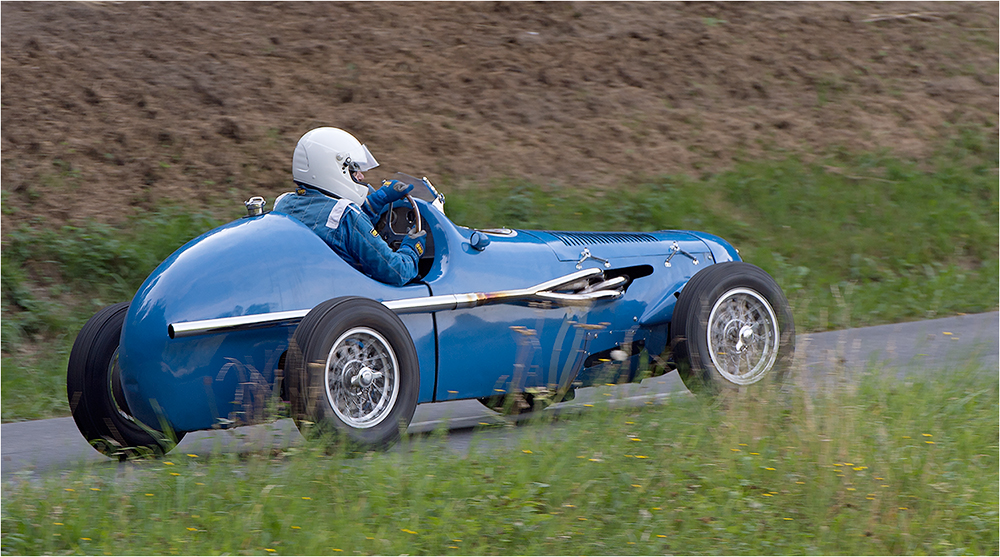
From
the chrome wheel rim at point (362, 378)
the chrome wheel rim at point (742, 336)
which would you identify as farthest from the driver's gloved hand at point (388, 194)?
the chrome wheel rim at point (742, 336)

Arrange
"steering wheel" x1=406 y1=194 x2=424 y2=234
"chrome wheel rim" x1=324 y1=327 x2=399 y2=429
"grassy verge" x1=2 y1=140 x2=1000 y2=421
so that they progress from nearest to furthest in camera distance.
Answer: "chrome wheel rim" x1=324 y1=327 x2=399 y2=429
"steering wheel" x1=406 y1=194 x2=424 y2=234
"grassy verge" x1=2 y1=140 x2=1000 y2=421

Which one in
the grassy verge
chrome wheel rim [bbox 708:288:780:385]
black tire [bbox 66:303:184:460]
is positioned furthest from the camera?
the grassy verge

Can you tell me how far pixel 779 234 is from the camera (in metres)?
11.8

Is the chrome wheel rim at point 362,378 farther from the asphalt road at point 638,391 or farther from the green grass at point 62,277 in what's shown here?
the green grass at point 62,277

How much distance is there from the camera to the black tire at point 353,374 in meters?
5.26

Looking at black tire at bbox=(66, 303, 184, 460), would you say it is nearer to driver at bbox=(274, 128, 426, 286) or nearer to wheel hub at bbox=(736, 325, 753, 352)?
driver at bbox=(274, 128, 426, 286)

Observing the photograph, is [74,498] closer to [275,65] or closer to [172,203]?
[172,203]

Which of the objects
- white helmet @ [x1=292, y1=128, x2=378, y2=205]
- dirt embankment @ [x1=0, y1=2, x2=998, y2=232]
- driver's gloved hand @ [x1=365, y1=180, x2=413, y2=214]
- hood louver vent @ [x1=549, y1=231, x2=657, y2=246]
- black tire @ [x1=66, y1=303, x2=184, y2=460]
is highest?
dirt embankment @ [x1=0, y1=2, x2=998, y2=232]

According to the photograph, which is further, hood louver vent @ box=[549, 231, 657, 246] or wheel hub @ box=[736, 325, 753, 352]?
hood louver vent @ box=[549, 231, 657, 246]

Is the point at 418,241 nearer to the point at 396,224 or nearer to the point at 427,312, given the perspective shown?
the point at 396,224

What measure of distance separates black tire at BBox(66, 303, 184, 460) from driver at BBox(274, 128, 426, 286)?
1167 mm

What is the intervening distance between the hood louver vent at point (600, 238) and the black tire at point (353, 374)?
1.54 metres

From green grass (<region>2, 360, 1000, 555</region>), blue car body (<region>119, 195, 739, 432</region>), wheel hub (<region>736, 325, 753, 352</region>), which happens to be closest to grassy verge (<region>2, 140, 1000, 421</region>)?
wheel hub (<region>736, 325, 753, 352</region>)

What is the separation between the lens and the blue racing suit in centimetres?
584
